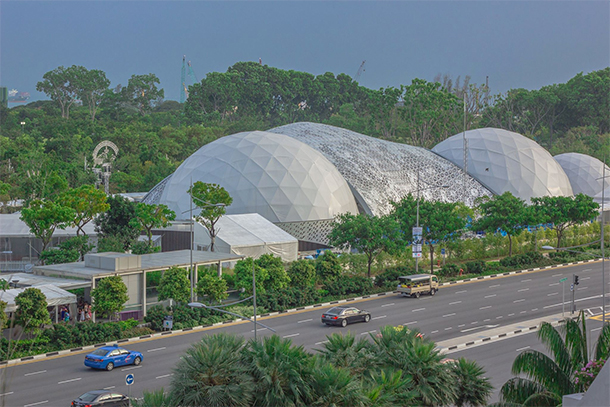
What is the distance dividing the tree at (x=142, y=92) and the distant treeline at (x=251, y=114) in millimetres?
216

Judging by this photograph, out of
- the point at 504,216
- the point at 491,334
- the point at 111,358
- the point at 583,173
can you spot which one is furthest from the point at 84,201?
the point at 583,173

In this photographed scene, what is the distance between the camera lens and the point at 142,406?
14.2m

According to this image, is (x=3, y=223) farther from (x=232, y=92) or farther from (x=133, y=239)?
(x=232, y=92)

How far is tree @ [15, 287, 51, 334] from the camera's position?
2936 cm

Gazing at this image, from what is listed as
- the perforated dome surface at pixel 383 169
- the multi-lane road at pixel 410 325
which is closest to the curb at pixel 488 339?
the multi-lane road at pixel 410 325

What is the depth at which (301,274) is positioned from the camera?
4200 cm

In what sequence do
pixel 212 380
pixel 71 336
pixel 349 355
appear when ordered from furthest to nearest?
1. pixel 71 336
2. pixel 349 355
3. pixel 212 380

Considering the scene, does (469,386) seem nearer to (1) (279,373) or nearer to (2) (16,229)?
(1) (279,373)

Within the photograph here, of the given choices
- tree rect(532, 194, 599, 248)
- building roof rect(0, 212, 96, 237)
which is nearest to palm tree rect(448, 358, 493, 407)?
building roof rect(0, 212, 96, 237)

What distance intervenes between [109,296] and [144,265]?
13.0 feet

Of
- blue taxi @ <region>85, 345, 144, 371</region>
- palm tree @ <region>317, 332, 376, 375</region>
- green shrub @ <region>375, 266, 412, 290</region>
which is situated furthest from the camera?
green shrub @ <region>375, 266, 412, 290</region>

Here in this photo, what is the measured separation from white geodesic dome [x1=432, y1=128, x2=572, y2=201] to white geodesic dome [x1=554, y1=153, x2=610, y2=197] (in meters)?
10.3

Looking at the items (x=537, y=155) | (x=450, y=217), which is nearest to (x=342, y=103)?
(x=537, y=155)

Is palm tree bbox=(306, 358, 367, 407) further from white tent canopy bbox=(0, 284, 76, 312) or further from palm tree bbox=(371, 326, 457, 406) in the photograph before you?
white tent canopy bbox=(0, 284, 76, 312)
